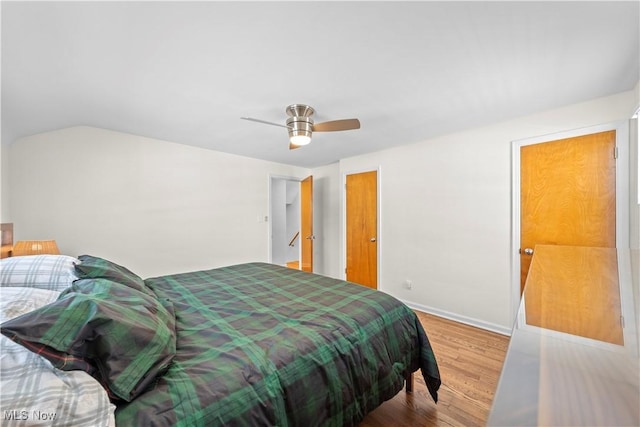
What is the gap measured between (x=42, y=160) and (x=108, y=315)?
2.76m

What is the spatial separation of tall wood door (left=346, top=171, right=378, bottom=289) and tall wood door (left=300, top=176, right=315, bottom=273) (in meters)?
0.70

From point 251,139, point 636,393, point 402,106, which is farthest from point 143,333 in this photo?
point 251,139

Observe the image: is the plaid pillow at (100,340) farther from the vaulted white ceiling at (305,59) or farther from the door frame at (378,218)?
the door frame at (378,218)

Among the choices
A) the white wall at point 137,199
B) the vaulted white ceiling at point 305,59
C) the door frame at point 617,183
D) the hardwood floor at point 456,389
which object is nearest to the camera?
the vaulted white ceiling at point 305,59

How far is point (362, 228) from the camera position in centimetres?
398

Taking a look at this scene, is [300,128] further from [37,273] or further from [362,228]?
[362,228]

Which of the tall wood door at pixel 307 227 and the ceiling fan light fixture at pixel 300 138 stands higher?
the ceiling fan light fixture at pixel 300 138

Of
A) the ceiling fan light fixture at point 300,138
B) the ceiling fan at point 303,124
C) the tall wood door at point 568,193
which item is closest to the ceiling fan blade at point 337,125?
the ceiling fan at point 303,124

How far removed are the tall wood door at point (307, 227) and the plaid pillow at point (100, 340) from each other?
11.8ft

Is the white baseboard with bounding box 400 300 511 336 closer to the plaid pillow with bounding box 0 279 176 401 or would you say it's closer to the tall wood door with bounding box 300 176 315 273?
the tall wood door with bounding box 300 176 315 273

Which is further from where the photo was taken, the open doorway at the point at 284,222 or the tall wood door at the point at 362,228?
the open doorway at the point at 284,222

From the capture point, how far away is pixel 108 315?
0.83 metres

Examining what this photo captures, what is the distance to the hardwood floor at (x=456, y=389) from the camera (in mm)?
1552

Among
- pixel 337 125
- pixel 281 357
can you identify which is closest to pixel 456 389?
pixel 281 357
